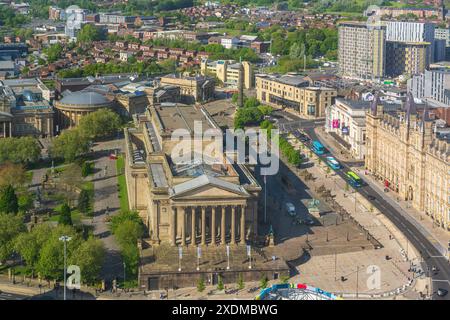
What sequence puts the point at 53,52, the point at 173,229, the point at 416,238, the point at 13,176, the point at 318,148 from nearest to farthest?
1. the point at 173,229
2. the point at 416,238
3. the point at 13,176
4. the point at 318,148
5. the point at 53,52

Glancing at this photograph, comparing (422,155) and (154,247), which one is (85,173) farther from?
(422,155)

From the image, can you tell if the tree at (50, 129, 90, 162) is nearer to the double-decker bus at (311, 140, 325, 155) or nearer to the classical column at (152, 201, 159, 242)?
the double-decker bus at (311, 140, 325, 155)

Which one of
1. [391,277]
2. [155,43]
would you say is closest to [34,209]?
[391,277]

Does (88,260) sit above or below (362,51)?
below

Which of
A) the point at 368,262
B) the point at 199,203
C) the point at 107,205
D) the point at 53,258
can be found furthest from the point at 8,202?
the point at 368,262

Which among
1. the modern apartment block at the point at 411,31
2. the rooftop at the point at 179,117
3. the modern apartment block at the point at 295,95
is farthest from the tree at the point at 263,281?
the modern apartment block at the point at 411,31

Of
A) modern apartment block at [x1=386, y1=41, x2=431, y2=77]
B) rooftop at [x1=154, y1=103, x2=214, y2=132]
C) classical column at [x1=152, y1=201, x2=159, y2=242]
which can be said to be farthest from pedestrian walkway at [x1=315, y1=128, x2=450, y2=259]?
modern apartment block at [x1=386, y1=41, x2=431, y2=77]

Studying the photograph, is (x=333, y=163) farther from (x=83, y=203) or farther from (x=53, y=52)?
(x=53, y=52)

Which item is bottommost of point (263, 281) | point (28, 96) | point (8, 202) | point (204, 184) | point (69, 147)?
point (263, 281)
